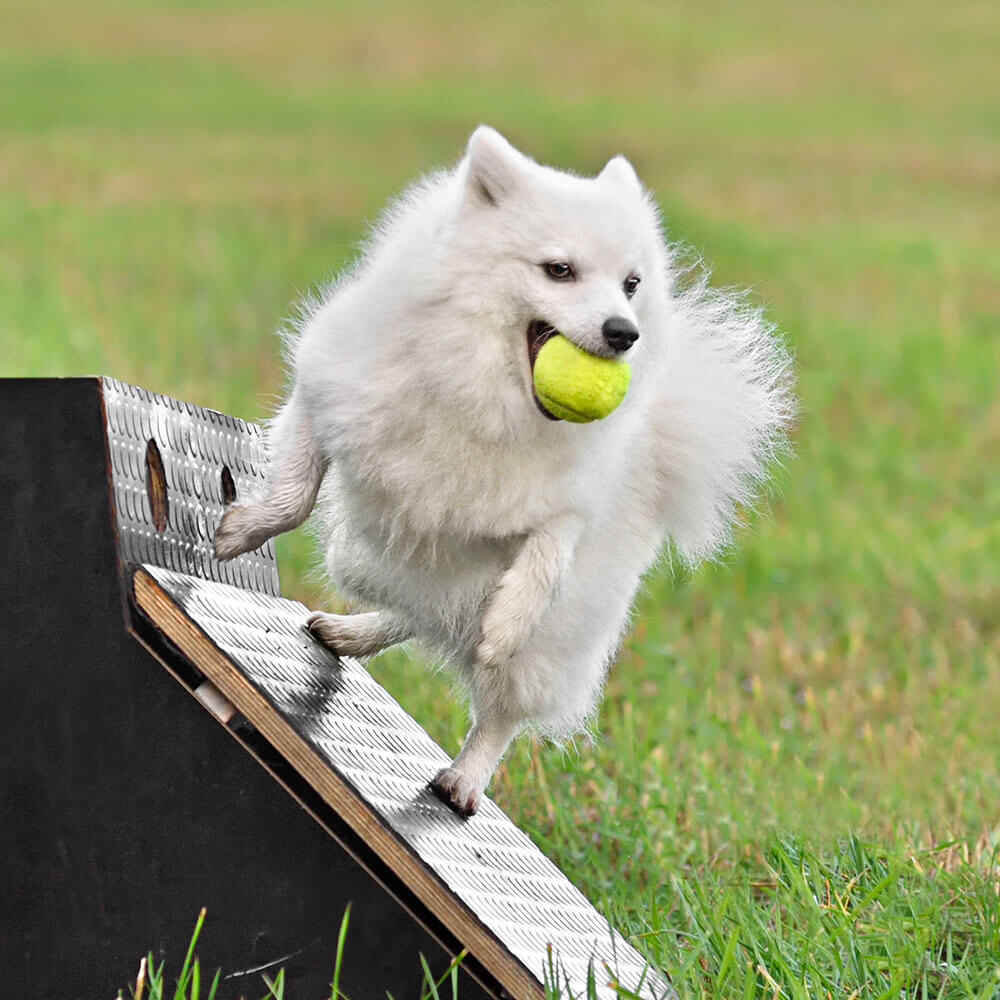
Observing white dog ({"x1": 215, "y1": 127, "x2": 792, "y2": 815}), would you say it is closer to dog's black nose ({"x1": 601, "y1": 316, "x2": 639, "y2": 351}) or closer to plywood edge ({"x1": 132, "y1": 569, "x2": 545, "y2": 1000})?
dog's black nose ({"x1": 601, "y1": 316, "x2": 639, "y2": 351})

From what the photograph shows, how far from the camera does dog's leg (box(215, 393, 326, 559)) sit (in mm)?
3787

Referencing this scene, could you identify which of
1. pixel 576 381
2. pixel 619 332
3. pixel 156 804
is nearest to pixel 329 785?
pixel 156 804

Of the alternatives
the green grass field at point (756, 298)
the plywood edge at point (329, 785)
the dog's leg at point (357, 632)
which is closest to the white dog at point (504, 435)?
the dog's leg at point (357, 632)

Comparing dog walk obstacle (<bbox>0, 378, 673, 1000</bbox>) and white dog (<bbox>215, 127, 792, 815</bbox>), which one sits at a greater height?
white dog (<bbox>215, 127, 792, 815</bbox>)

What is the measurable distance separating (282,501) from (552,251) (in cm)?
90

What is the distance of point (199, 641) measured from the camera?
10.9 feet

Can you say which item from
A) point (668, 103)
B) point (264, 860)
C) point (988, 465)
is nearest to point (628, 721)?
point (264, 860)

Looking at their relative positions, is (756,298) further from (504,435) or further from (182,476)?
(504,435)

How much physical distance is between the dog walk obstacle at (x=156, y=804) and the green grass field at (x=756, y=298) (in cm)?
64

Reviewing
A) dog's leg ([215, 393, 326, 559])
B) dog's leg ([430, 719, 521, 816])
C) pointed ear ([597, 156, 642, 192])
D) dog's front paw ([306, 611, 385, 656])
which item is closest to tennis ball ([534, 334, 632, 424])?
pointed ear ([597, 156, 642, 192])

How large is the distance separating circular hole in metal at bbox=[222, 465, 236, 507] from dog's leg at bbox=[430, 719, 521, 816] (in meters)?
0.86

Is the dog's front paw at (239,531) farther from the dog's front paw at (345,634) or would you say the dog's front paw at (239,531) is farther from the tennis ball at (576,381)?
the tennis ball at (576,381)

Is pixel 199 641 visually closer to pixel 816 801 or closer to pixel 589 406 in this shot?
pixel 589 406

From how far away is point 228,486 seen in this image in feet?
13.9
